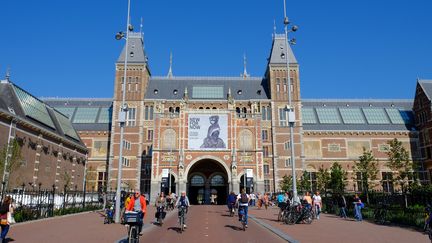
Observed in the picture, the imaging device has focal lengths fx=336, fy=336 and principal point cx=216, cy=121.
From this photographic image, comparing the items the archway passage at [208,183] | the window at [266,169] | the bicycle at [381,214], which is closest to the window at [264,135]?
the window at [266,169]

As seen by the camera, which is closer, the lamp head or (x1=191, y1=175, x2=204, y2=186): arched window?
the lamp head

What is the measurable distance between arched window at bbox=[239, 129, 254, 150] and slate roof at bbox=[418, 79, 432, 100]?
105 feet

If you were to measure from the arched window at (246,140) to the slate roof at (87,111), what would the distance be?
1004 inches

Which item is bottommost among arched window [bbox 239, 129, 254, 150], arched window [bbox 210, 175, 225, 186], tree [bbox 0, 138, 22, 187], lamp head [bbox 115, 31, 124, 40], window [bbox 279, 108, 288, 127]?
arched window [bbox 210, 175, 225, 186]

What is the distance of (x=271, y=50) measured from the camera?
2459 inches

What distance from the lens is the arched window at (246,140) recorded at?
47906 millimetres

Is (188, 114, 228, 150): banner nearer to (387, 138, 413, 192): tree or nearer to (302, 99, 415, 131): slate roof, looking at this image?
(302, 99, 415, 131): slate roof

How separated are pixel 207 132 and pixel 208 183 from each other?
10607mm

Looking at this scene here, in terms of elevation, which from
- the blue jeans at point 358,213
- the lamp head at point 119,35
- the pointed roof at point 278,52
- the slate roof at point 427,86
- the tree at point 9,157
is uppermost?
the pointed roof at point 278,52

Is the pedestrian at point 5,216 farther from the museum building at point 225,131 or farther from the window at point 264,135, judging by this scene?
the window at point 264,135

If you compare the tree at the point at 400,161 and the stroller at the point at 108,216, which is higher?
the tree at the point at 400,161

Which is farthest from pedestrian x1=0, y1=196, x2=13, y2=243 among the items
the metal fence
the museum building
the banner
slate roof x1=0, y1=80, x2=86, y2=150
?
the banner

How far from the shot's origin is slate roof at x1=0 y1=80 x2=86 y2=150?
3406cm

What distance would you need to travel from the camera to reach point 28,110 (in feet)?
123
